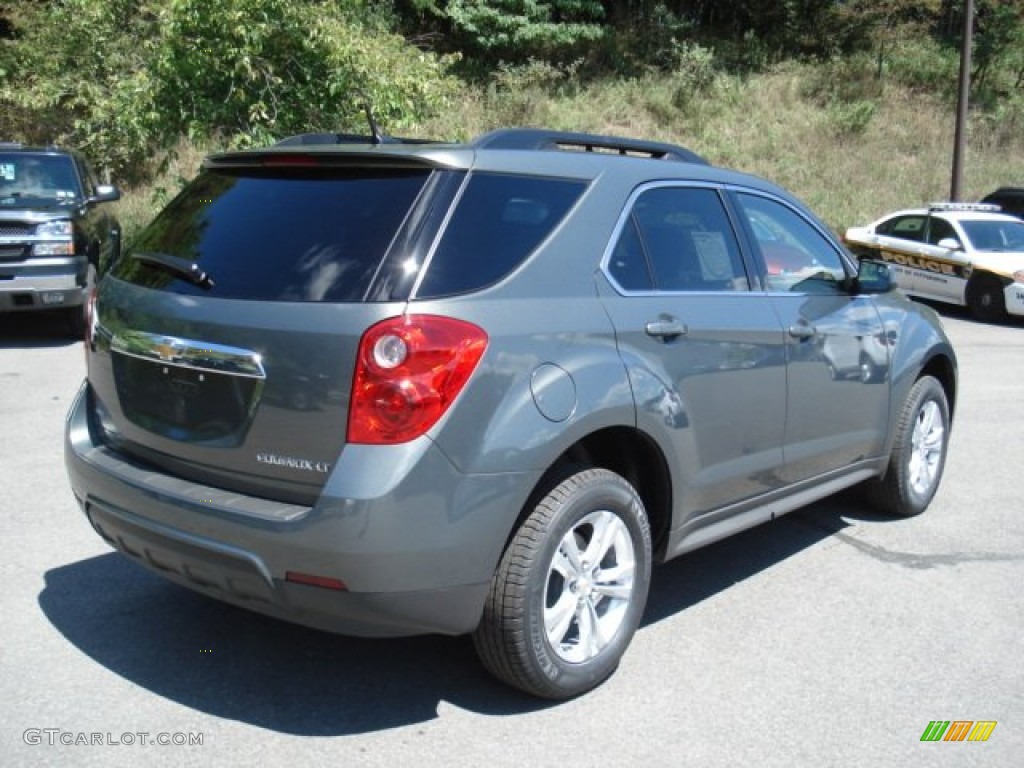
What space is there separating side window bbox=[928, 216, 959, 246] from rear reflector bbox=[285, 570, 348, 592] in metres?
14.4

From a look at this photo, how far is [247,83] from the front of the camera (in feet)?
47.2

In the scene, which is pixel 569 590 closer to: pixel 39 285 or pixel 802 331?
pixel 802 331

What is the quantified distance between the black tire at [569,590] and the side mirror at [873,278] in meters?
2.02

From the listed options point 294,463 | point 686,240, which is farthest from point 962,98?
point 294,463

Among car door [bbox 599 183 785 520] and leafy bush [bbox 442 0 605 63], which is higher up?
leafy bush [bbox 442 0 605 63]

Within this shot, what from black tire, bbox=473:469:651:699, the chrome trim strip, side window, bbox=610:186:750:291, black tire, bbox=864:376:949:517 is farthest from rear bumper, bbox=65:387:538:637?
black tire, bbox=864:376:949:517

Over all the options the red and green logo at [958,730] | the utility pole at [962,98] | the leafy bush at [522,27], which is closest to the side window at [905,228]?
the utility pole at [962,98]

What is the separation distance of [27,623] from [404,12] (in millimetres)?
28793

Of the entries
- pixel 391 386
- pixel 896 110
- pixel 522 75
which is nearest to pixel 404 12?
pixel 522 75

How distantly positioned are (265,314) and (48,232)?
7.95 meters

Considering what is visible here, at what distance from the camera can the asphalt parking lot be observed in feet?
10.6

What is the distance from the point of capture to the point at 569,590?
3.50 meters

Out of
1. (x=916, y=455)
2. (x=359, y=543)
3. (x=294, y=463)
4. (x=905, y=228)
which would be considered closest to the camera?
(x=359, y=543)

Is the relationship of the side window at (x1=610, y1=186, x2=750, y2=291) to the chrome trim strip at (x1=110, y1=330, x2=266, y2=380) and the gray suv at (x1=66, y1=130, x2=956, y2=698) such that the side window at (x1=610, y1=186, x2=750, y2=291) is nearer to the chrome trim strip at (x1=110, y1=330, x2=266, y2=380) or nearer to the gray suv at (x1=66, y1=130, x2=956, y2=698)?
the gray suv at (x1=66, y1=130, x2=956, y2=698)
